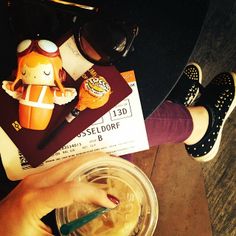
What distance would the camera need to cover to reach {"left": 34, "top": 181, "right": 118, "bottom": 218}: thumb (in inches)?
23.0

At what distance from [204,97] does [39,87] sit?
0.72 m

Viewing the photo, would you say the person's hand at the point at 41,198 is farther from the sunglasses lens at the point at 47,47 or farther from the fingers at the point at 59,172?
the sunglasses lens at the point at 47,47

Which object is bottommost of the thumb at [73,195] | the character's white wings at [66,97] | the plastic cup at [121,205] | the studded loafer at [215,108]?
the studded loafer at [215,108]

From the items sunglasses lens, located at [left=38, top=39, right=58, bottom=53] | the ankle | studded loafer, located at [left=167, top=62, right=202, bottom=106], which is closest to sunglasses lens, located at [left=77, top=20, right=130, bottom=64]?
sunglasses lens, located at [left=38, top=39, right=58, bottom=53]

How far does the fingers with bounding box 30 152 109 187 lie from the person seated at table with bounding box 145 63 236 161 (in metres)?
0.24

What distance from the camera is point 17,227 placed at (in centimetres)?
64

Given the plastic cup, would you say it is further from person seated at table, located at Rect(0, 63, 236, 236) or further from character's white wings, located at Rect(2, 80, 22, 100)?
character's white wings, located at Rect(2, 80, 22, 100)

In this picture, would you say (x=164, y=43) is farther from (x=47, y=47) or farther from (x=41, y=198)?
(x=41, y=198)

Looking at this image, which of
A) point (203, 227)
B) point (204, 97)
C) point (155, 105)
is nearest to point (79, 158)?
point (155, 105)

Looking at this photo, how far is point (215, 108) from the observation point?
3.76ft

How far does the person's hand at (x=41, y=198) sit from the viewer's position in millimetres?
589

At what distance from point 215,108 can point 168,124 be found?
30 cm

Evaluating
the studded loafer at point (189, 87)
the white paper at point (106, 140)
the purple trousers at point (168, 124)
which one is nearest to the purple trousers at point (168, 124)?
the purple trousers at point (168, 124)

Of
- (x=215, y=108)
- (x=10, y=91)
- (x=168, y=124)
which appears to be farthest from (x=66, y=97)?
(x=215, y=108)
